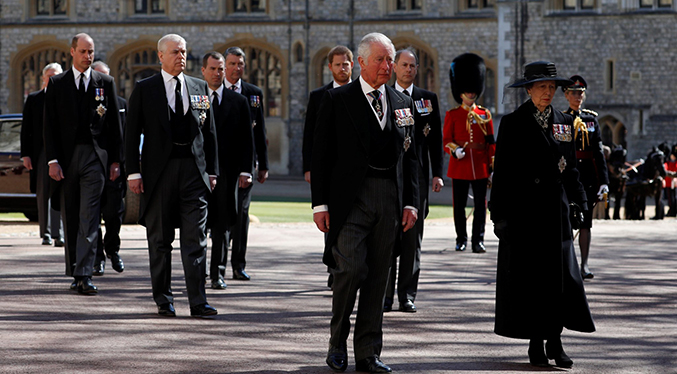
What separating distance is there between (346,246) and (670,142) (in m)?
26.4

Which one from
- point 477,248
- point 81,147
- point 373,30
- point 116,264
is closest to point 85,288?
point 81,147

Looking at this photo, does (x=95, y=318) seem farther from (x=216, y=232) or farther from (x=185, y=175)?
(x=216, y=232)

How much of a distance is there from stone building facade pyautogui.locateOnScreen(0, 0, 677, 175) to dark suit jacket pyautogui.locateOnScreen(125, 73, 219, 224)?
2425 cm

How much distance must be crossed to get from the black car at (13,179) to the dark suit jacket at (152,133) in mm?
7503

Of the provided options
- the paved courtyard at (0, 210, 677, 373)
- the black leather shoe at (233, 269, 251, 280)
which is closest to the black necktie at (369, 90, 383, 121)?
the paved courtyard at (0, 210, 677, 373)

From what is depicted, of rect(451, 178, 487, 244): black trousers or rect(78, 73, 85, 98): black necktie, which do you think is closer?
rect(78, 73, 85, 98): black necktie

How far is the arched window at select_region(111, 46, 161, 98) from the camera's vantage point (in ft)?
115

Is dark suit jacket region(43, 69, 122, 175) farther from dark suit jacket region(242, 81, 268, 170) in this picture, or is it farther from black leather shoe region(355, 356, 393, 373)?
black leather shoe region(355, 356, 393, 373)

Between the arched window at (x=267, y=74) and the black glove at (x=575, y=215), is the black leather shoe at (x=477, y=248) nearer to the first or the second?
the black glove at (x=575, y=215)

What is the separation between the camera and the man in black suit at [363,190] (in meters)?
5.22

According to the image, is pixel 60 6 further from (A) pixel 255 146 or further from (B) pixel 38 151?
(A) pixel 255 146

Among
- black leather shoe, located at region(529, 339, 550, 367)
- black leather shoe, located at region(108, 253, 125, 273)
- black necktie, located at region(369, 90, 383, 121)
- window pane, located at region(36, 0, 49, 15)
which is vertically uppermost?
window pane, located at region(36, 0, 49, 15)

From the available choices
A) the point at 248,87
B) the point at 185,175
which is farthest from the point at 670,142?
the point at 185,175

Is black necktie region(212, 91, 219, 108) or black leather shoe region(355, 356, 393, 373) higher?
black necktie region(212, 91, 219, 108)
